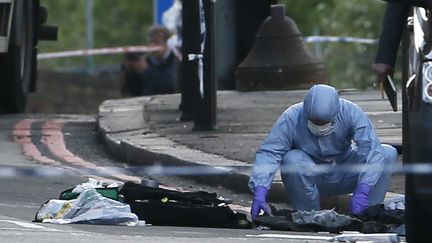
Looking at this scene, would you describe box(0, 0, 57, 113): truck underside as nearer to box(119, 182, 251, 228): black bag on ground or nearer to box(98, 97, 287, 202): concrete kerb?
box(98, 97, 287, 202): concrete kerb

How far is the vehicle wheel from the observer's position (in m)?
15.5

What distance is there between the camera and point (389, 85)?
859 centimetres

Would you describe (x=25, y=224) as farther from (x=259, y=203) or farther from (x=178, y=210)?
(x=259, y=203)

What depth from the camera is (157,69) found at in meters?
21.5

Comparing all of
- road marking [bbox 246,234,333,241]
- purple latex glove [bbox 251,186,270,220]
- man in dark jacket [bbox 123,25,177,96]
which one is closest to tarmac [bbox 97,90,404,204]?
purple latex glove [bbox 251,186,270,220]

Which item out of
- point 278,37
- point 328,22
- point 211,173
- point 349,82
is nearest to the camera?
point 211,173

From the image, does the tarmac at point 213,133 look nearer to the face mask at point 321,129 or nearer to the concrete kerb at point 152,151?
the concrete kerb at point 152,151

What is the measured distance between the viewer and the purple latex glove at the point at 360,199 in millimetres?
9562

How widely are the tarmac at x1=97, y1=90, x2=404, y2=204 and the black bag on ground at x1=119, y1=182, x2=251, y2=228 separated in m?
0.28

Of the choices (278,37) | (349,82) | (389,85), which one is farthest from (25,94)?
(349,82)

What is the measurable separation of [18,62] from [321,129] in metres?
6.77

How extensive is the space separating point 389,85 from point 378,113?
6455 mm

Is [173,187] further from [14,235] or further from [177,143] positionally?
[14,235]

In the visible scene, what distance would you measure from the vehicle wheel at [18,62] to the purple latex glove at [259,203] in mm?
6002
